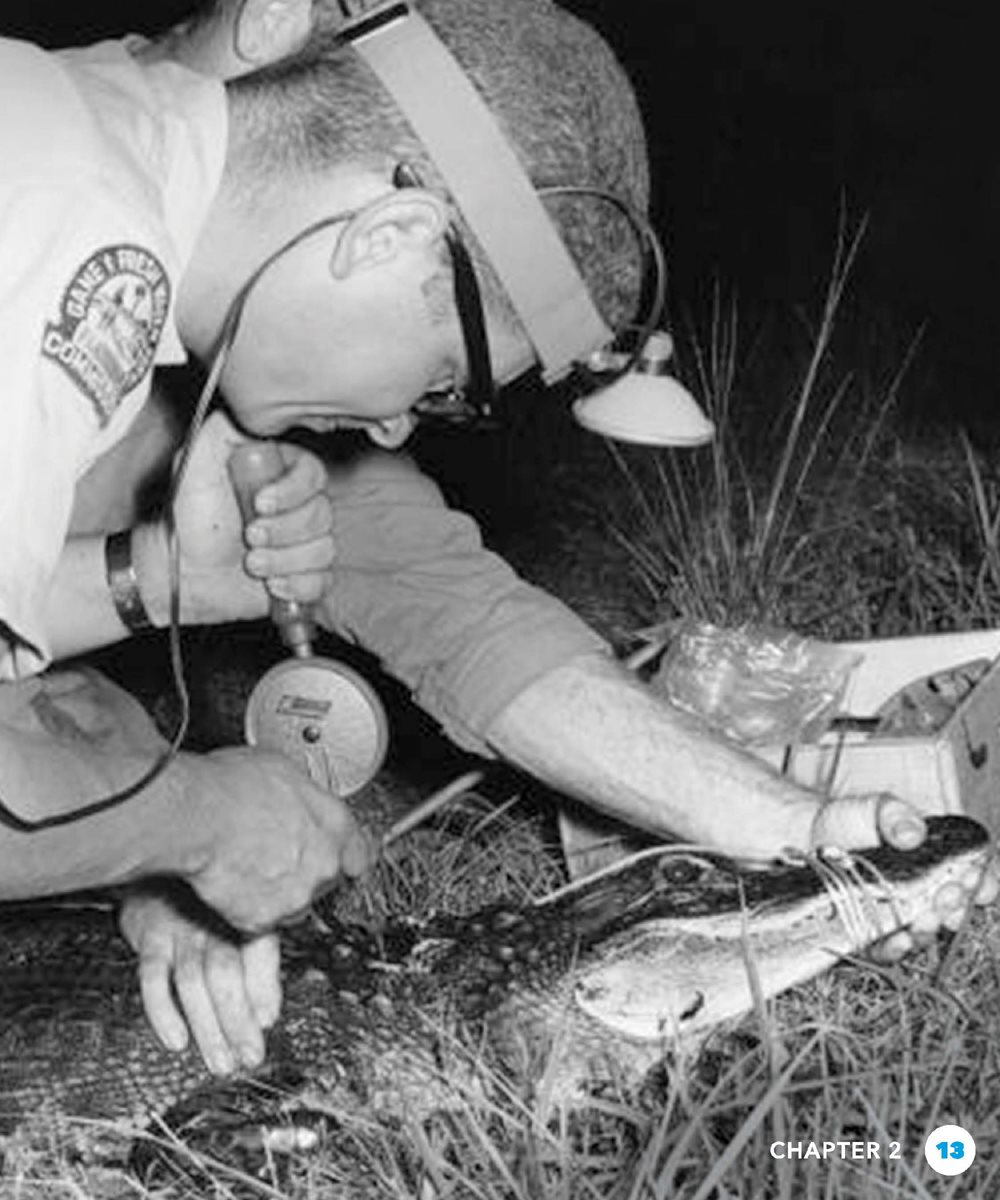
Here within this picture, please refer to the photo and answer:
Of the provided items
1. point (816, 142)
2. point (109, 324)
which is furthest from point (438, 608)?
point (816, 142)

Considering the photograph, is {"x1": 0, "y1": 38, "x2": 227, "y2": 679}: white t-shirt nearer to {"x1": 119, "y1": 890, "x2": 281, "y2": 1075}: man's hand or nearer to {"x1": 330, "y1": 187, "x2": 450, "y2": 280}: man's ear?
{"x1": 330, "y1": 187, "x2": 450, "y2": 280}: man's ear

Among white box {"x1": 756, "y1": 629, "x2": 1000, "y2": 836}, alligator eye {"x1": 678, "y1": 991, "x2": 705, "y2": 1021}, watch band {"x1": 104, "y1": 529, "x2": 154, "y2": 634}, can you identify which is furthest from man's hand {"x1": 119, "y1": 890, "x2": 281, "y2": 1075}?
white box {"x1": 756, "y1": 629, "x2": 1000, "y2": 836}

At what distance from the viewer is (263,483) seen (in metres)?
3.34

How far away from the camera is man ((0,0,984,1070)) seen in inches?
100.0

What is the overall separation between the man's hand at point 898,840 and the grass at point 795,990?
0.04 metres

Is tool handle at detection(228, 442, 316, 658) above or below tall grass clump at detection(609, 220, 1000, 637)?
above

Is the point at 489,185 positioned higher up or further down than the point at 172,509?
higher up

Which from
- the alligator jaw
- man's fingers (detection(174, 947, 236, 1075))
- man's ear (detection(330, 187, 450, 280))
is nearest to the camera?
man's ear (detection(330, 187, 450, 280))

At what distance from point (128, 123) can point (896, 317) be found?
15.7 ft

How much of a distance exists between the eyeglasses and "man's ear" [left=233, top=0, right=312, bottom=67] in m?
0.34

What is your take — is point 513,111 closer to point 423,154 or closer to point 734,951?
point 423,154

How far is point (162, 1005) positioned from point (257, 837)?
1.06 feet

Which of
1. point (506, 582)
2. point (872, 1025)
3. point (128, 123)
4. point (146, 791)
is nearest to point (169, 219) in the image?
point (128, 123)

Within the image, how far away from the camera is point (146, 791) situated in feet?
9.96
